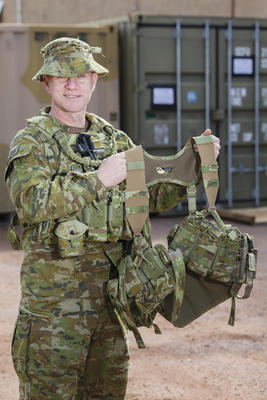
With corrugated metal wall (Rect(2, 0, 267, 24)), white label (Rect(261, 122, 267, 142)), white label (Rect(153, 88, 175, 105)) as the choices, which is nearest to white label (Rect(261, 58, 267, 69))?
white label (Rect(261, 122, 267, 142))

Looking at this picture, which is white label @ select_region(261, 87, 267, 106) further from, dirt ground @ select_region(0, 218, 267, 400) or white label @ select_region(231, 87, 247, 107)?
dirt ground @ select_region(0, 218, 267, 400)

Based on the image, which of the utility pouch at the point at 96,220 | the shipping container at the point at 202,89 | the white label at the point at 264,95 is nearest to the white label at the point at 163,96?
the shipping container at the point at 202,89

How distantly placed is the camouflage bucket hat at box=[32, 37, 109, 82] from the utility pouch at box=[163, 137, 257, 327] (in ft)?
1.80

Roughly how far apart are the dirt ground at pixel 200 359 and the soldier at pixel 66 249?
104 centimetres

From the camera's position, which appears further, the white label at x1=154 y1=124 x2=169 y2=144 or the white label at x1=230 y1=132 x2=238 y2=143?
the white label at x1=230 y1=132 x2=238 y2=143

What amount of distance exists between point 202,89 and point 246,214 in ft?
6.03

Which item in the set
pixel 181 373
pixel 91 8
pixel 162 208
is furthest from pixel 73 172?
pixel 91 8

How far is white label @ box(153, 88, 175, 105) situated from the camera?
30.0 feet

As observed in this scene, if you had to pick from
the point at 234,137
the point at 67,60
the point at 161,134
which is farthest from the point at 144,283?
the point at 234,137

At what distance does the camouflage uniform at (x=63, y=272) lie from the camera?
8.70 ft

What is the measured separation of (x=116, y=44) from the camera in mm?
9008

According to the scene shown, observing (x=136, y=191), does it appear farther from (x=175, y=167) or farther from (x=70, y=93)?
(x=70, y=93)

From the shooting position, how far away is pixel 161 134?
9242 millimetres

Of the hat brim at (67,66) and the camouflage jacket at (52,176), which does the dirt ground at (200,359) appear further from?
the hat brim at (67,66)
